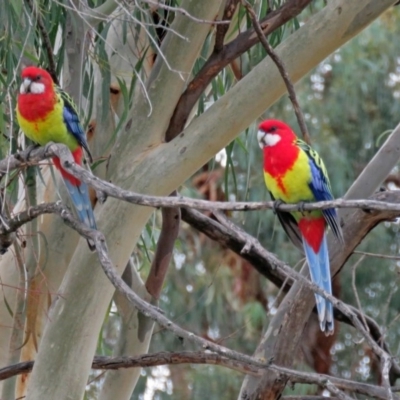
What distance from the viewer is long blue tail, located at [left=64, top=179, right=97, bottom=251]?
2738 millimetres

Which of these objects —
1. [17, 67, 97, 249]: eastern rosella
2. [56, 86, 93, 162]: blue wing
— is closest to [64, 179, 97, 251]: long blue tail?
[17, 67, 97, 249]: eastern rosella

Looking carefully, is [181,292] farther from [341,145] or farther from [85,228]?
[85,228]

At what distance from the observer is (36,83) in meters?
2.81

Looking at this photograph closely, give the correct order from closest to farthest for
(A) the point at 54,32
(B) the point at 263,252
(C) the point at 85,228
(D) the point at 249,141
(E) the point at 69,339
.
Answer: (B) the point at 263,252 → (C) the point at 85,228 → (E) the point at 69,339 → (A) the point at 54,32 → (D) the point at 249,141

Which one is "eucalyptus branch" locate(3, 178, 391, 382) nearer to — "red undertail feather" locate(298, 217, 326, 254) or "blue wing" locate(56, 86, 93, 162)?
"blue wing" locate(56, 86, 93, 162)

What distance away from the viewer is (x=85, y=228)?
2.25 metres

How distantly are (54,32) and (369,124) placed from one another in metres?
3.89

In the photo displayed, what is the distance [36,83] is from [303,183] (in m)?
0.94

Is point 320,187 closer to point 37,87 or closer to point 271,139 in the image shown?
point 271,139

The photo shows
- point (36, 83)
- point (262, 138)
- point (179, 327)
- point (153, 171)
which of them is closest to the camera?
point (179, 327)

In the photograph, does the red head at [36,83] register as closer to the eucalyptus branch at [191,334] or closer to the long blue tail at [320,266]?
the eucalyptus branch at [191,334]

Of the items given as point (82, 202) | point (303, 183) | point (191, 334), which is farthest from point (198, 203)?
point (303, 183)

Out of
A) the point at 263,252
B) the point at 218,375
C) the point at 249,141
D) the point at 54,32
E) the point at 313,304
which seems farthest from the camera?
the point at 218,375

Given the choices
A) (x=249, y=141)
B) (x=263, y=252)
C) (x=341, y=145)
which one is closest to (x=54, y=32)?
(x=249, y=141)
